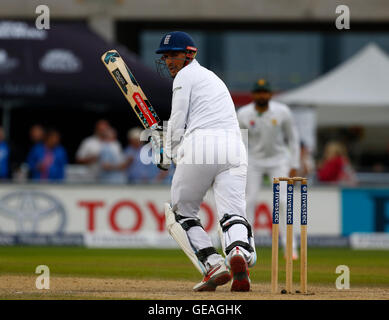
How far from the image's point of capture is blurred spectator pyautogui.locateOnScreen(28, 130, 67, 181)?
14.9m

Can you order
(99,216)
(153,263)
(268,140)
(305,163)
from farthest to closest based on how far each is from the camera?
(305,163) < (99,216) < (268,140) < (153,263)

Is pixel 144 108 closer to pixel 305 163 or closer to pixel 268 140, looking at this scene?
pixel 268 140

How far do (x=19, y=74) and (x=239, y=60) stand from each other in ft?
30.6

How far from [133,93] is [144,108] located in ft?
0.53

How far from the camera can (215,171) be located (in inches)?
273

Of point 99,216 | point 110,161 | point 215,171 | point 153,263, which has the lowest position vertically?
point 153,263

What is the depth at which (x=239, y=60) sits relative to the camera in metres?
23.8

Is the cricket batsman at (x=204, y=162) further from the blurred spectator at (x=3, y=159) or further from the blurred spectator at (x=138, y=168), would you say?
the blurred spectator at (x=3, y=159)

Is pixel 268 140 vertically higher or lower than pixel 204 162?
higher

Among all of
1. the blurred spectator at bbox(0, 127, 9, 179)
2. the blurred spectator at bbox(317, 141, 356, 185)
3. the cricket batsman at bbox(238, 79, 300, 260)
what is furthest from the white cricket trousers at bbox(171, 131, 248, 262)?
the blurred spectator at bbox(0, 127, 9, 179)

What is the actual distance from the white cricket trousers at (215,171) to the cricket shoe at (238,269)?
209 mm

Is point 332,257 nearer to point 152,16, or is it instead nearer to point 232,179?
point 232,179

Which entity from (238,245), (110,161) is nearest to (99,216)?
(110,161)
